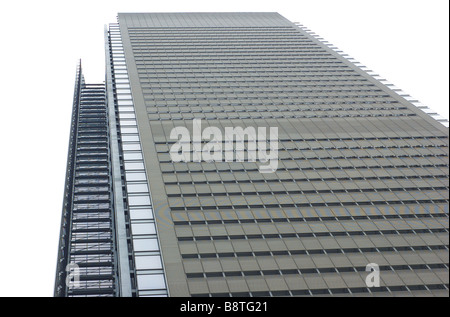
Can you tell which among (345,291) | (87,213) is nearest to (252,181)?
(345,291)

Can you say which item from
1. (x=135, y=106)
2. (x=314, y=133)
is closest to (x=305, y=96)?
(x=314, y=133)

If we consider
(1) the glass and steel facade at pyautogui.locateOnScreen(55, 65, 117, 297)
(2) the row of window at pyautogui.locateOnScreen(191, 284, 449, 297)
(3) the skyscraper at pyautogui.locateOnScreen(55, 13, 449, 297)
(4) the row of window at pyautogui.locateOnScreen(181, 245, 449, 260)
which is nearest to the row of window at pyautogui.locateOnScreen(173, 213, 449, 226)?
(3) the skyscraper at pyautogui.locateOnScreen(55, 13, 449, 297)

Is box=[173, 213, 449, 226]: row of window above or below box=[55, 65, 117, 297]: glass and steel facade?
below

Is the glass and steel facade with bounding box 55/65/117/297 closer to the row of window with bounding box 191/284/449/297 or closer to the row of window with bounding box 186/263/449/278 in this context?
the row of window with bounding box 186/263/449/278

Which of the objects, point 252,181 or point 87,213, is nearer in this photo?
point 252,181

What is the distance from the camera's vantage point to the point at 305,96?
8869cm

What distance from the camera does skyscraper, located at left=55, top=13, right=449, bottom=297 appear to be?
4894 cm

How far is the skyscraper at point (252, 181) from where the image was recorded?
161 feet

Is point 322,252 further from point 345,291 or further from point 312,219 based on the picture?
point 312,219

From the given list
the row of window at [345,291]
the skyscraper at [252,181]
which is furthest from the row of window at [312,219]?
the row of window at [345,291]

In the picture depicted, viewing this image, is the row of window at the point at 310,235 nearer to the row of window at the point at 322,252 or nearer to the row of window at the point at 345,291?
the row of window at the point at 322,252

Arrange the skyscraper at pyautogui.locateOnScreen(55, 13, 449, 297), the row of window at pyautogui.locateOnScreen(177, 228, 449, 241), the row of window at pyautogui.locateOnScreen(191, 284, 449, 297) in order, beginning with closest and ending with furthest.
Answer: the row of window at pyautogui.locateOnScreen(191, 284, 449, 297) → the skyscraper at pyautogui.locateOnScreen(55, 13, 449, 297) → the row of window at pyautogui.locateOnScreen(177, 228, 449, 241)

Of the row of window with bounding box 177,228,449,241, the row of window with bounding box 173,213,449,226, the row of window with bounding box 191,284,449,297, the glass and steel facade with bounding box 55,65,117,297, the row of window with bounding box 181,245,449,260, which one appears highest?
the glass and steel facade with bounding box 55,65,117,297

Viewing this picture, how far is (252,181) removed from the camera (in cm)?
6288
